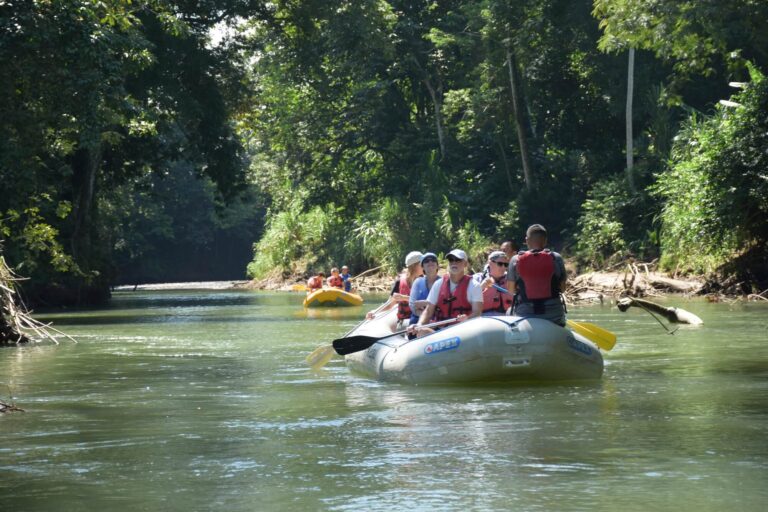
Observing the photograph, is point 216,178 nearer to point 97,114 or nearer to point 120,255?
point 97,114

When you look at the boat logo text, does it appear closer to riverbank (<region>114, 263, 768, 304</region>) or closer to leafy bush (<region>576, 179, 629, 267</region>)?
riverbank (<region>114, 263, 768, 304</region>)

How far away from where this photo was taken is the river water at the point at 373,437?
7320 mm

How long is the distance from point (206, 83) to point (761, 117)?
14.9m

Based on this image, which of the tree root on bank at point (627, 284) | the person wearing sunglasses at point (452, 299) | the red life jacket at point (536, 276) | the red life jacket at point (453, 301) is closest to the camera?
the red life jacket at point (536, 276)

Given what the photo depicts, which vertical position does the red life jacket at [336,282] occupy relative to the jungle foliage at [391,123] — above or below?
below

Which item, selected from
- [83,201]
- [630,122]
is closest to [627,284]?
[630,122]

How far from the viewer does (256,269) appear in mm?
55406

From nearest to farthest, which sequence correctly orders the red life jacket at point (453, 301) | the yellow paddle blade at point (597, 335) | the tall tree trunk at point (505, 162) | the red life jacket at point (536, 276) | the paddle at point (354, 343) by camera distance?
1. the red life jacket at point (536, 276)
2. the red life jacket at point (453, 301)
3. the paddle at point (354, 343)
4. the yellow paddle blade at point (597, 335)
5. the tall tree trunk at point (505, 162)

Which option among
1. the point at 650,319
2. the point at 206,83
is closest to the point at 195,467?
the point at 650,319

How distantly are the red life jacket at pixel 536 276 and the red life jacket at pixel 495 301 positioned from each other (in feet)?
3.37

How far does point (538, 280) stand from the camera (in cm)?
1275

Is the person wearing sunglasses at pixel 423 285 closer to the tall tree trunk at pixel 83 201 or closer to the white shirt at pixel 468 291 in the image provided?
the white shirt at pixel 468 291

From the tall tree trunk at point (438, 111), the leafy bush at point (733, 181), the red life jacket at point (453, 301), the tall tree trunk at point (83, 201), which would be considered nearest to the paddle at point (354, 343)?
the red life jacket at point (453, 301)

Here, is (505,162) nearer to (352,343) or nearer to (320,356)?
(320,356)
